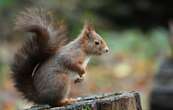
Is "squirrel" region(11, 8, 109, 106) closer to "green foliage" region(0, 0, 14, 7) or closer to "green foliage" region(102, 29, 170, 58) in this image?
"green foliage" region(102, 29, 170, 58)

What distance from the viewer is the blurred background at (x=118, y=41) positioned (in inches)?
353

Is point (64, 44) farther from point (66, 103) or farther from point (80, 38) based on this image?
point (66, 103)

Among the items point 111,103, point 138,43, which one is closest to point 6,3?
point 138,43

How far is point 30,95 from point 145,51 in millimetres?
7612

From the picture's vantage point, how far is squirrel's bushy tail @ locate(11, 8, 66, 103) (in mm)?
3709

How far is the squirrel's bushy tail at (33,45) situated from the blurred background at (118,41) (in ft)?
11.2

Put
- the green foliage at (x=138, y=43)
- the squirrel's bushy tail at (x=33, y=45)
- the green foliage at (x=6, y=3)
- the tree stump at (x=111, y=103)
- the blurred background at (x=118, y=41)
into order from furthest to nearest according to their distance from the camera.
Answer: the green foliage at (x=6, y=3) → the green foliage at (x=138, y=43) → the blurred background at (x=118, y=41) → the squirrel's bushy tail at (x=33, y=45) → the tree stump at (x=111, y=103)

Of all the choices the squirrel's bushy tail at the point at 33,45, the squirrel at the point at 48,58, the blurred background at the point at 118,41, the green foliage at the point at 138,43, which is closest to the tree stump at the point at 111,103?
the squirrel at the point at 48,58

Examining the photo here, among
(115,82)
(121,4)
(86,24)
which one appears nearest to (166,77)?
(115,82)

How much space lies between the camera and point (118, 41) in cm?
1167

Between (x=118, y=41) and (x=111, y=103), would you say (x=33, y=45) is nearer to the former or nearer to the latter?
(x=111, y=103)

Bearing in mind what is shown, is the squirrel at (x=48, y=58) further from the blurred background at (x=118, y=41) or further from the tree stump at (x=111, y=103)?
the blurred background at (x=118, y=41)

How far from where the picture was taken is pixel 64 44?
380cm

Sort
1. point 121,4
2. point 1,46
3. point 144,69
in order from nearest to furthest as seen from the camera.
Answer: point 144,69 < point 1,46 < point 121,4
